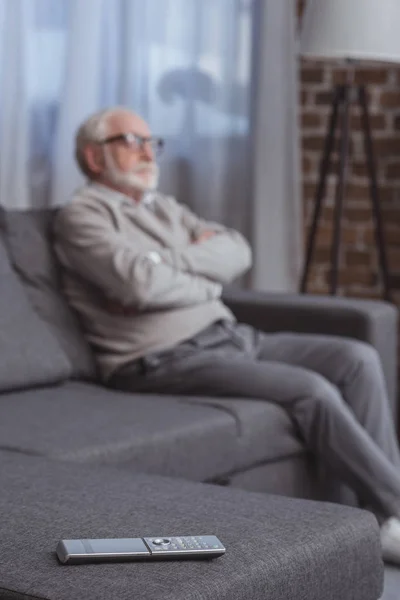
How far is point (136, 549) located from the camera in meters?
1.62

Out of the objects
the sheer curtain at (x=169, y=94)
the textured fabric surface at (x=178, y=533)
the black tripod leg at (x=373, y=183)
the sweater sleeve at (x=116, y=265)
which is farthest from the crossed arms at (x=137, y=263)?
the black tripod leg at (x=373, y=183)

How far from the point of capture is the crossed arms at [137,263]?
10.1 feet

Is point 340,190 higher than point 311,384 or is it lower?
higher

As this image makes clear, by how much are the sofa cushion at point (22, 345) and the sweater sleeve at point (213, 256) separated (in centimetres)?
40

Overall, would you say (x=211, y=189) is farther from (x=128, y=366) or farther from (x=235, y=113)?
(x=128, y=366)

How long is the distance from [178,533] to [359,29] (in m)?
2.58

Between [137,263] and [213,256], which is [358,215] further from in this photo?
[137,263]

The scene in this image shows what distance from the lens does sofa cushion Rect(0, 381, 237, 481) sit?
98.0 inches

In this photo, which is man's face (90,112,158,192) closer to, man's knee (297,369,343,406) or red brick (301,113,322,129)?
man's knee (297,369,343,406)

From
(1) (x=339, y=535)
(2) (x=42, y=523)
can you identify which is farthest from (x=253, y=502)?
(2) (x=42, y=523)

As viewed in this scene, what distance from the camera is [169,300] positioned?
3.17 m

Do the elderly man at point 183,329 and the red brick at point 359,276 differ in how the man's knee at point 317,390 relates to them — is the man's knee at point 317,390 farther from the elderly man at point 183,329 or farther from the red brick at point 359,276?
the red brick at point 359,276

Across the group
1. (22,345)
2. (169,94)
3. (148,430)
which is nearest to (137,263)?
(22,345)

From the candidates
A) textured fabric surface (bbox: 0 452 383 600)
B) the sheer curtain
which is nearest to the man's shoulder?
the sheer curtain
